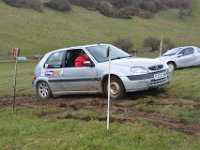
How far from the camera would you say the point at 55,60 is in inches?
551

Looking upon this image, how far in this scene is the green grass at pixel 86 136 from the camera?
24.3 feet

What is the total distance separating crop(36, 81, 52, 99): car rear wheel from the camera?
13.9m

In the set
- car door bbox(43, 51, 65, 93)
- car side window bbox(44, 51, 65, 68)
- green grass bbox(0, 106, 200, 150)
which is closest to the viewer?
green grass bbox(0, 106, 200, 150)

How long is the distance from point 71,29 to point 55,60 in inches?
2613

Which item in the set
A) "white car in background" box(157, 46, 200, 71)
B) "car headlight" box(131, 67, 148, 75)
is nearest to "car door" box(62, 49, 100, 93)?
"car headlight" box(131, 67, 148, 75)

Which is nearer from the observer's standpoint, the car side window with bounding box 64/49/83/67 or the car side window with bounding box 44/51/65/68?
the car side window with bounding box 64/49/83/67

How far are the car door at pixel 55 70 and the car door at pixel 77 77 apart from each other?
187 mm

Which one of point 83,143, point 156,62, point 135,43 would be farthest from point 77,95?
point 135,43

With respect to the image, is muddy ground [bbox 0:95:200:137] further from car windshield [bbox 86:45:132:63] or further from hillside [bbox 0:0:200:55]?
hillside [bbox 0:0:200:55]

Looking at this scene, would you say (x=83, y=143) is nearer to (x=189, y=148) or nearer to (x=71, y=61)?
(x=189, y=148)

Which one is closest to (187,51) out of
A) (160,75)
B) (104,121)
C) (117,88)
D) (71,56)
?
(71,56)

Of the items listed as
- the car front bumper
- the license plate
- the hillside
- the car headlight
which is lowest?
the car front bumper

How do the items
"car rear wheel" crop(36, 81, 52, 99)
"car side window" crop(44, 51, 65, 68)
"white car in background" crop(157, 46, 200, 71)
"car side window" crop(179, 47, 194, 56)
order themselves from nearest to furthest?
"car side window" crop(44, 51, 65, 68) < "car rear wheel" crop(36, 81, 52, 99) < "white car in background" crop(157, 46, 200, 71) < "car side window" crop(179, 47, 194, 56)

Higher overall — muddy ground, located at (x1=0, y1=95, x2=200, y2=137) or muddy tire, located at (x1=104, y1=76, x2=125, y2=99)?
muddy tire, located at (x1=104, y1=76, x2=125, y2=99)
